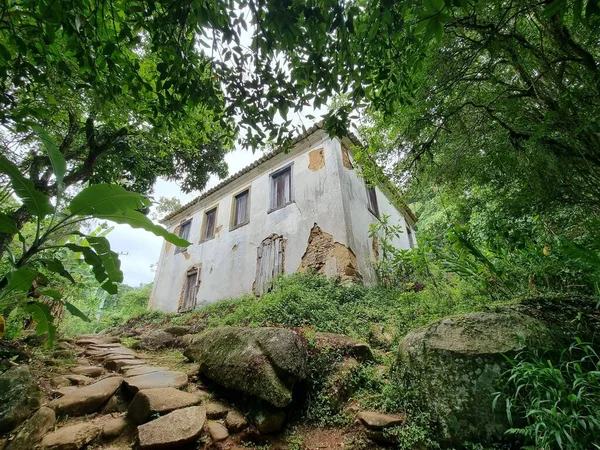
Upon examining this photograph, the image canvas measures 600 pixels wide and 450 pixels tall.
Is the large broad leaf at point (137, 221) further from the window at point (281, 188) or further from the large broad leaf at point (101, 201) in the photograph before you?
the window at point (281, 188)

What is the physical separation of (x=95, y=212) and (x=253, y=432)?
7.13 ft

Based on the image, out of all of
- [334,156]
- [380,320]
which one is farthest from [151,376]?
[334,156]

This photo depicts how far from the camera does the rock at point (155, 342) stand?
4746 mm

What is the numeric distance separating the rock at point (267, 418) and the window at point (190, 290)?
7.87 metres

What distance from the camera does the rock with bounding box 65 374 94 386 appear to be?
2.95m

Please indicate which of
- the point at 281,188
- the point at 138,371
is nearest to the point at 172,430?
the point at 138,371

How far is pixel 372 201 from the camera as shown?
30.7ft

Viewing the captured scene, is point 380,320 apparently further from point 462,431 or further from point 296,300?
point 462,431

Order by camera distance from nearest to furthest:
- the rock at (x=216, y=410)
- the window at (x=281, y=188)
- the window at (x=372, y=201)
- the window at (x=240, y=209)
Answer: the rock at (x=216, y=410)
the window at (x=281, y=188)
the window at (x=372, y=201)
the window at (x=240, y=209)

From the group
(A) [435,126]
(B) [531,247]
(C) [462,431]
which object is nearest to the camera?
(C) [462,431]

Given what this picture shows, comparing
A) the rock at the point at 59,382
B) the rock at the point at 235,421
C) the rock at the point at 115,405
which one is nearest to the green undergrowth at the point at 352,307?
the rock at the point at 235,421

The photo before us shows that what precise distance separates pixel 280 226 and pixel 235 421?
5.99 meters

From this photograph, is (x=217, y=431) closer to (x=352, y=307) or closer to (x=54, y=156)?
(x=54, y=156)

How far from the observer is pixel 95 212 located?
5.42 ft
